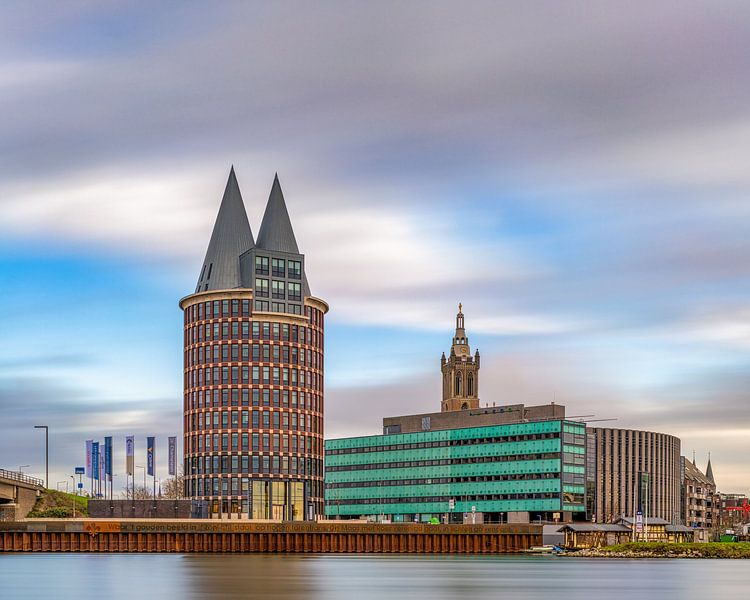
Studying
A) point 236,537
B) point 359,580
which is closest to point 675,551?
point 236,537

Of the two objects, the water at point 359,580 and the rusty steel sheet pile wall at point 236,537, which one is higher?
the water at point 359,580

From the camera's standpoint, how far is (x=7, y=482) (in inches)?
7008

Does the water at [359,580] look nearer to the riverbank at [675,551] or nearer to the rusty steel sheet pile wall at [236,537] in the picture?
the rusty steel sheet pile wall at [236,537]

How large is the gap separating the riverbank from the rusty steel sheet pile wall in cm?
2037

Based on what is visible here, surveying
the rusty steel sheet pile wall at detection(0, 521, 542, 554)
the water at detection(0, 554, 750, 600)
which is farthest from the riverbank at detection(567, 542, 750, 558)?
the water at detection(0, 554, 750, 600)

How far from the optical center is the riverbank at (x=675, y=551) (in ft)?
616

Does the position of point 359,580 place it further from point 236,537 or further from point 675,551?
point 675,551

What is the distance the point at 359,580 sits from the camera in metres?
107

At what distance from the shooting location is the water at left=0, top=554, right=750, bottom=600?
88875mm

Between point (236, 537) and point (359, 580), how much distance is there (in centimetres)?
8422

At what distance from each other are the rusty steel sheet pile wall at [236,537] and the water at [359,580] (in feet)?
111

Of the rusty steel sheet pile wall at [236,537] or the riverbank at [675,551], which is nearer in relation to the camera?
the rusty steel sheet pile wall at [236,537]

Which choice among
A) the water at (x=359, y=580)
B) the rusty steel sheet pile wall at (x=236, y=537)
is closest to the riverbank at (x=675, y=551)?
the rusty steel sheet pile wall at (x=236, y=537)

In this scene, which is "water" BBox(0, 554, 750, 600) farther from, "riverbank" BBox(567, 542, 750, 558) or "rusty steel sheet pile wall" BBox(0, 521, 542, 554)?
"riverbank" BBox(567, 542, 750, 558)
